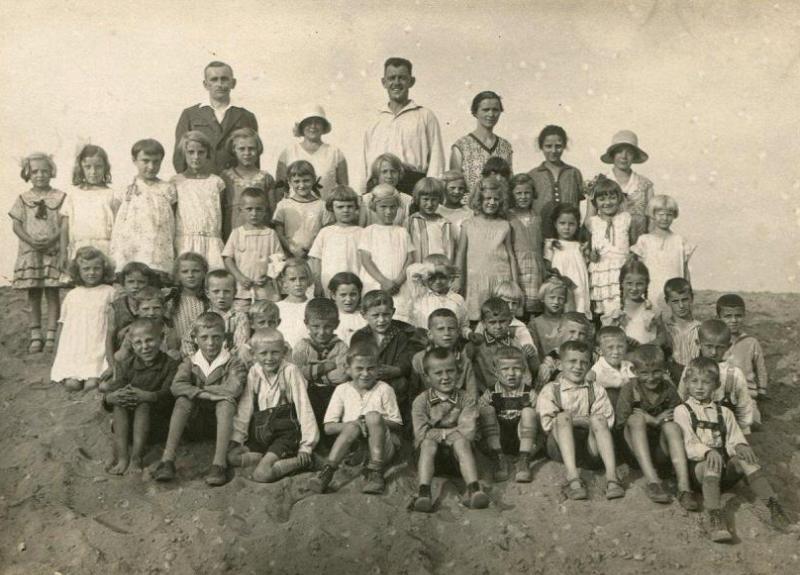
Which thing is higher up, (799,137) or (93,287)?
(799,137)

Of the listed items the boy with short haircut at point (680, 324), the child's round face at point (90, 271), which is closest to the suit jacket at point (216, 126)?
the child's round face at point (90, 271)

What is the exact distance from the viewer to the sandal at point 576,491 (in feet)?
18.4

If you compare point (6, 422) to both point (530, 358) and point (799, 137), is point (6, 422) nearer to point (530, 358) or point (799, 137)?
point (530, 358)

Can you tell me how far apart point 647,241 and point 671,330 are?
0.91 metres

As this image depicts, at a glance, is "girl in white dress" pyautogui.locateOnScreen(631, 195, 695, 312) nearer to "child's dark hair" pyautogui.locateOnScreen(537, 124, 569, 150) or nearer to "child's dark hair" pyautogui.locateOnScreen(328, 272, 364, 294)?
"child's dark hair" pyautogui.locateOnScreen(537, 124, 569, 150)

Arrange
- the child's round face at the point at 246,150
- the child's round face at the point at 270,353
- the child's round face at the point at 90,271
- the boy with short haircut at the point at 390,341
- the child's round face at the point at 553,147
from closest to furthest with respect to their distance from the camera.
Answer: the child's round face at the point at 270,353, the boy with short haircut at the point at 390,341, the child's round face at the point at 90,271, the child's round face at the point at 246,150, the child's round face at the point at 553,147

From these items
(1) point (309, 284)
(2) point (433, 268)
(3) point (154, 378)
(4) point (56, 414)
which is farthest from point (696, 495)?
(4) point (56, 414)

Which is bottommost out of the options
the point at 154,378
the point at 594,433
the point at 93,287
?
the point at 594,433

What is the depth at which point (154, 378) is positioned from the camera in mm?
5887

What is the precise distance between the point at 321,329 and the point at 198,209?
1.85 meters

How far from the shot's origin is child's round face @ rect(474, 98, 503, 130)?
7871mm

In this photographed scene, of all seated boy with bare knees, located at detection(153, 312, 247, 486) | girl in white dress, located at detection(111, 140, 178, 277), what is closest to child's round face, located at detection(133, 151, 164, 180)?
girl in white dress, located at detection(111, 140, 178, 277)

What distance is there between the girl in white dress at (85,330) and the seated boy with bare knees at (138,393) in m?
0.94

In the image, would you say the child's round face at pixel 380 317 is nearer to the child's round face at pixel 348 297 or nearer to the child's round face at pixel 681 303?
the child's round face at pixel 348 297
